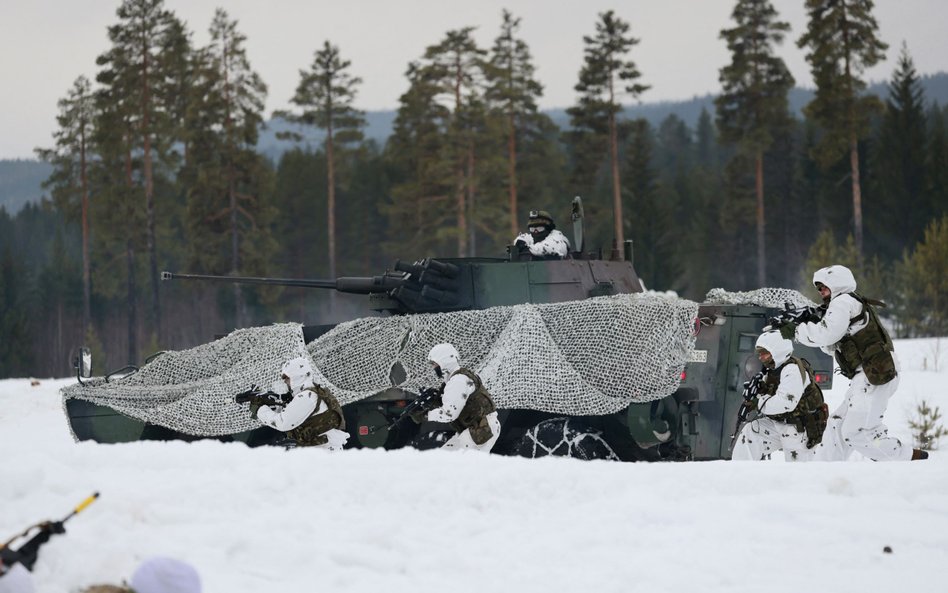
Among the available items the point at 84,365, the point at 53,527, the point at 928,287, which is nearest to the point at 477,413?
the point at 84,365

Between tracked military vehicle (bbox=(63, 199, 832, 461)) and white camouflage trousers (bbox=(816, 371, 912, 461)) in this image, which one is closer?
white camouflage trousers (bbox=(816, 371, 912, 461))

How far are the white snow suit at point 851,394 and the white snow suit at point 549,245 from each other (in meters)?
3.41

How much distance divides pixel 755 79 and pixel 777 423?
37.8 meters

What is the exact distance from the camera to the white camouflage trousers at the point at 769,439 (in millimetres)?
9820

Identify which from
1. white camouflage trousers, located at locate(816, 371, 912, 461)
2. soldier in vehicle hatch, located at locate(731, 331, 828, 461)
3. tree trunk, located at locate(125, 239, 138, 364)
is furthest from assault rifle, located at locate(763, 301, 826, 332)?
tree trunk, located at locate(125, 239, 138, 364)

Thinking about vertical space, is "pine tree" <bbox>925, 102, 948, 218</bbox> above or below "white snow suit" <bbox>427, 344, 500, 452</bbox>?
above

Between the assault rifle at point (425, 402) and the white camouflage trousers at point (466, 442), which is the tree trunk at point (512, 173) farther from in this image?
the white camouflage trousers at point (466, 442)

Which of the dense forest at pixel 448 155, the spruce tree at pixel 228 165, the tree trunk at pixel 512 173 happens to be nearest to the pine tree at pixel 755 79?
the dense forest at pixel 448 155

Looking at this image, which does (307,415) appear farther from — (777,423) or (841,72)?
(841,72)

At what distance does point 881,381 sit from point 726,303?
1879 mm

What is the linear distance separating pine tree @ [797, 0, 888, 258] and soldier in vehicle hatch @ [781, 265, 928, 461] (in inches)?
1209

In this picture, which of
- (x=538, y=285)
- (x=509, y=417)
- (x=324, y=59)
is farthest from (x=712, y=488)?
(x=324, y=59)

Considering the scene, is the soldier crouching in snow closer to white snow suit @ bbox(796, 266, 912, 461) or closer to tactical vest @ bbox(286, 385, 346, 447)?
tactical vest @ bbox(286, 385, 346, 447)

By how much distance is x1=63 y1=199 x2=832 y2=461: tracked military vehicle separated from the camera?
10047 millimetres
